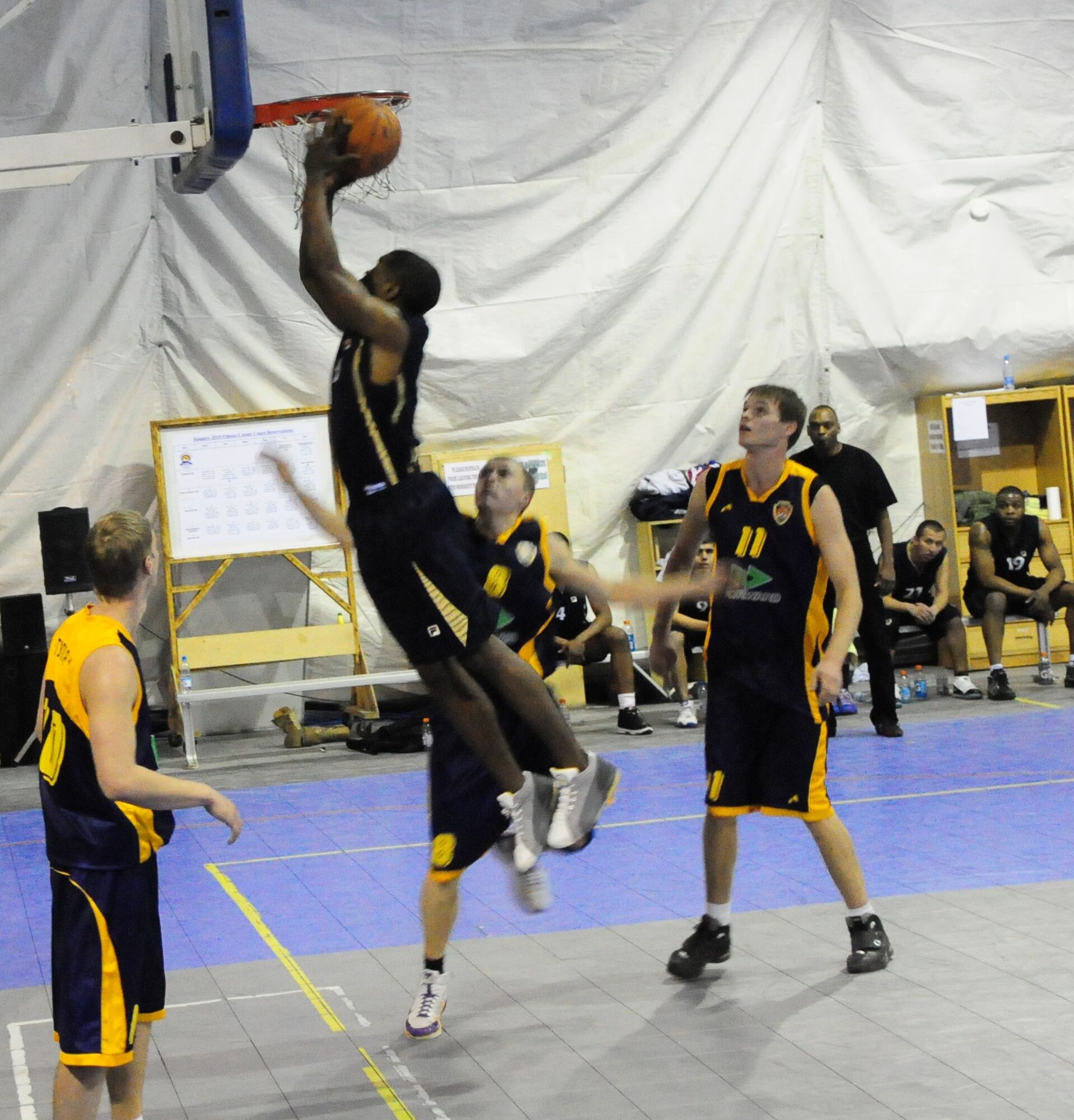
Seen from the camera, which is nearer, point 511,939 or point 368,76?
point 511,939

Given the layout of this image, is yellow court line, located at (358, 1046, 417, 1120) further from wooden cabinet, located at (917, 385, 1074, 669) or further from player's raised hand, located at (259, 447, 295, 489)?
wooden cabinet, located at (917, 385, 1074, 669)

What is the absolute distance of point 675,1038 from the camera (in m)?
4.51

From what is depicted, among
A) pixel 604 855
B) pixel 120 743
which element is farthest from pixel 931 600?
pixel 120 743

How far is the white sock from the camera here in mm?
5148

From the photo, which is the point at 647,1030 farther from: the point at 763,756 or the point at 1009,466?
the point at 1009,466

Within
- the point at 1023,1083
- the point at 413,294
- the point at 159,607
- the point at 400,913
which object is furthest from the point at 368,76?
the point at 1023,1083

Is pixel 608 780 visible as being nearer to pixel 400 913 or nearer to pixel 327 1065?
pixel 327 1065

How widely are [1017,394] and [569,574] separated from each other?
891cm

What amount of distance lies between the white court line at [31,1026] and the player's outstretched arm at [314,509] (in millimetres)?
1496

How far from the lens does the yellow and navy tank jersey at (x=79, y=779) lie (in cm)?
335

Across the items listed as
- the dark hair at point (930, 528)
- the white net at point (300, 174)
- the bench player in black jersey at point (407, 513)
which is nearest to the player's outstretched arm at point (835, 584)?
the bench player in black jersey at point (407, 513)

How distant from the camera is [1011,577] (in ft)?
37.3

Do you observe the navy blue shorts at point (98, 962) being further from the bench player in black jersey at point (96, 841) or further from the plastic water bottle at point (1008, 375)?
the plastic water bottle at point (1008, 375)

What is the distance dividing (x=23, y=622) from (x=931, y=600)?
6745 millimetres
